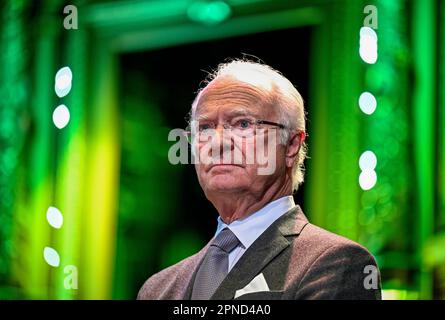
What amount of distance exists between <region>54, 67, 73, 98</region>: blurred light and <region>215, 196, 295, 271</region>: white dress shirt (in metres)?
1.03

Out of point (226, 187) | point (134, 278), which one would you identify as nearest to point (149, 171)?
point (134, 278)

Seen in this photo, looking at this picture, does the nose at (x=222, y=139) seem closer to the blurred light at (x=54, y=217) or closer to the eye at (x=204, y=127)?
the eye at (x=204, y=127)

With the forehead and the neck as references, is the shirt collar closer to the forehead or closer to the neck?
the neck

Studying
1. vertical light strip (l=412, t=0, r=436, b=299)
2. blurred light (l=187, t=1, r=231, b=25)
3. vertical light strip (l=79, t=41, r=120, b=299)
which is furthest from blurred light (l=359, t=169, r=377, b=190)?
vertical light strip (l=79, t=41, r=120, b=299)

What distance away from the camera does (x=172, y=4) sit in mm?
2717

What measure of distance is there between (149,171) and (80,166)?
0.25 metres

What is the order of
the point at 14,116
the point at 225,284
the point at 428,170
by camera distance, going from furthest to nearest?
the point at 14,116, the point at 428,170, the point at 225,284

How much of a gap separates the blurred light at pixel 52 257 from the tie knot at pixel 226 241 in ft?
2.97

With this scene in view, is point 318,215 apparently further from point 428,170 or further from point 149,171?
point 149,171

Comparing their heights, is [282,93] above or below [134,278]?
above

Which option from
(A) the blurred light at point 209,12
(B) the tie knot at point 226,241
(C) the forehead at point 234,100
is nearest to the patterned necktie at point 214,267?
(B) the tie knot at point 226,241

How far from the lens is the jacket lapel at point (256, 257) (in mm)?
1783

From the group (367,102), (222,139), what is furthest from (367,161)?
(222,139)

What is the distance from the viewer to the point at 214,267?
6.21 feet
